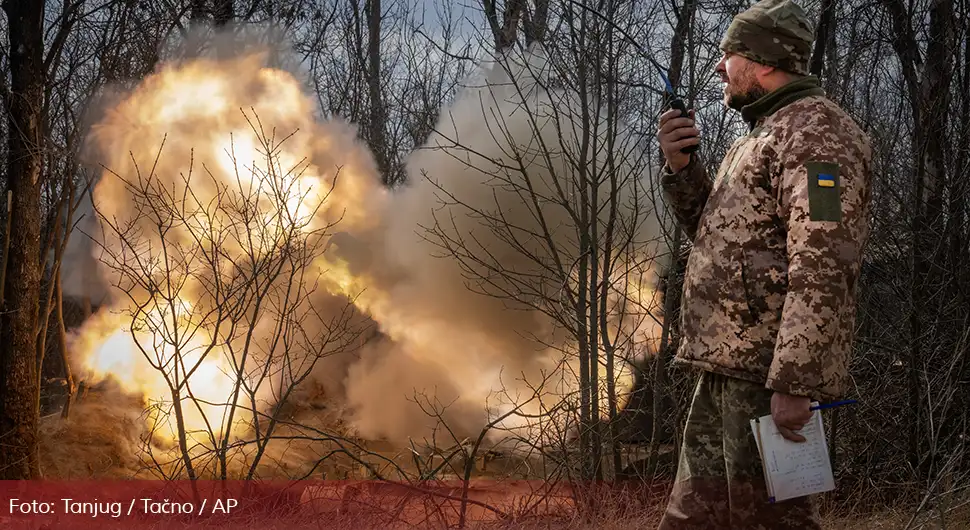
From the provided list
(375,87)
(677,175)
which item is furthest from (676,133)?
(375,87)

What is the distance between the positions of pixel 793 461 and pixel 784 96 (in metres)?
1.17

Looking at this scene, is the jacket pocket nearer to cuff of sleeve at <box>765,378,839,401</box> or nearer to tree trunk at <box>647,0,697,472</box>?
cuff of sleeve at <box>765,378,839,401</box>

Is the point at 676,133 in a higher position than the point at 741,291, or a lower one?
higher

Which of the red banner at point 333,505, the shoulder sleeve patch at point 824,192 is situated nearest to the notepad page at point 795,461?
the shoulder sleeve patch at point 824,192

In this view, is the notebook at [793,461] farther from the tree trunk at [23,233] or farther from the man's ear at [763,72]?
the tree trunk at [23,233]

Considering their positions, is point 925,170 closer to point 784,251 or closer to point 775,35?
point 775,35

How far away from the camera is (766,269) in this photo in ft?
8.30

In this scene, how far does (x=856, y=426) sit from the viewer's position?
6930 mm

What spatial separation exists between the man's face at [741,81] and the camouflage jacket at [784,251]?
0.07 metres

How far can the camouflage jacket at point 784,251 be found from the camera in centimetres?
232

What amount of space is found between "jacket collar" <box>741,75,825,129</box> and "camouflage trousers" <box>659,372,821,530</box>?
2.96 feet

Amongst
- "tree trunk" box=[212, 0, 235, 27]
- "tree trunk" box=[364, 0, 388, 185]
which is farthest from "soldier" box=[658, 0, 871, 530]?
"tree trunk" box=[364, 0, 388, 185]

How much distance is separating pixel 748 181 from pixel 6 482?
852 cm

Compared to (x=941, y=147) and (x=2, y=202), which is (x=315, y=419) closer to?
(x=2, y=202)
